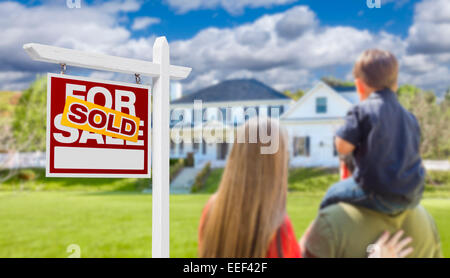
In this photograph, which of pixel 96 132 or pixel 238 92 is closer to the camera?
pixel 96 132

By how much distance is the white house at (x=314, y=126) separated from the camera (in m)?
3.92

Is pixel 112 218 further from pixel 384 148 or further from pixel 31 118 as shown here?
pixel 31 118

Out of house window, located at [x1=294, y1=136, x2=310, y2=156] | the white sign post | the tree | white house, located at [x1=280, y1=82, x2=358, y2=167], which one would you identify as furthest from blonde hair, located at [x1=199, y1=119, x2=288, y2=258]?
the tree

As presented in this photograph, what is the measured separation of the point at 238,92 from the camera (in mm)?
5090

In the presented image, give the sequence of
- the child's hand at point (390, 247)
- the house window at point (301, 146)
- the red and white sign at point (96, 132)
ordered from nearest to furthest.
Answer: the red and white sign at point (96, 132) → the child's hand at point (390, 247) → the house window at point (301, 146)

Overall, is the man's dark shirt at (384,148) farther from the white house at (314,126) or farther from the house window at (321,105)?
the house window at (321,105)

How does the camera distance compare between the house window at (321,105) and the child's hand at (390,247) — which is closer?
the child's hand at (390,247)

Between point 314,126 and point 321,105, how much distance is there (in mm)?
323

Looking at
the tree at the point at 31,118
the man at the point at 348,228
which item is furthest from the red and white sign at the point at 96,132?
the tree at the point at 31,118

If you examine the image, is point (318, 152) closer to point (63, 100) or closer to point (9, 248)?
point (63, 100)

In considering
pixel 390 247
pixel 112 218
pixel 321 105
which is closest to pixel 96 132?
pixel 390 247

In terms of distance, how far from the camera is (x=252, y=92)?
480 cm

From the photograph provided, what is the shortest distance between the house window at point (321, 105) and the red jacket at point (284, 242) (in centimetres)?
203

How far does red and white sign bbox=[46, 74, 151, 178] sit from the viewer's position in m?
1.98
